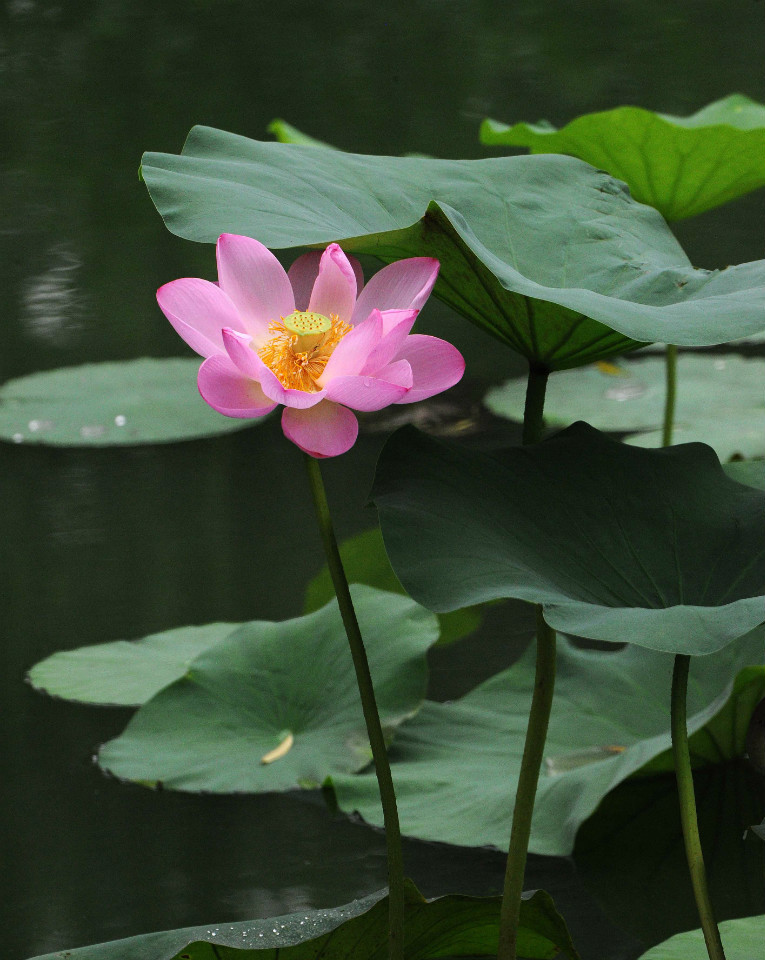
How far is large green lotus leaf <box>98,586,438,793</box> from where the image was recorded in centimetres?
101

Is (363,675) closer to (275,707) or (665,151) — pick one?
(275,707)

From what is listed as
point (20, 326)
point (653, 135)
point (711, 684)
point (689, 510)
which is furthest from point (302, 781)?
point (20, 326)

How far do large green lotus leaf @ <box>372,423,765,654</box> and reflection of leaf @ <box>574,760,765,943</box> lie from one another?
13.0 inches

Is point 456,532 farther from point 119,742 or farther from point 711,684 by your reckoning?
point 119,742

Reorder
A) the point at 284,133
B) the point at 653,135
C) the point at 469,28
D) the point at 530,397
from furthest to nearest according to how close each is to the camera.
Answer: the point at 469,28, the point at 284,133, the point at 653,135, the point at 530,397

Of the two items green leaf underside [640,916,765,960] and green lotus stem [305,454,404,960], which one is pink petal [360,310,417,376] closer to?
green lotus stem [305,454,404,960]

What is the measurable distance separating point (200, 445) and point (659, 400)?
733mm

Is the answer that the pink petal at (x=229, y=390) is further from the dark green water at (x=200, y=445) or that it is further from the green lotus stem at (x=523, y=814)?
the dark green water at (x=200, y=445)

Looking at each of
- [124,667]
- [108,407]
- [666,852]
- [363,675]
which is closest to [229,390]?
[363,675]

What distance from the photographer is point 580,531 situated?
65 cm

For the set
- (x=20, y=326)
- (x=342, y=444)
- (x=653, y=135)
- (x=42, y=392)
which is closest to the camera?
(x=342, y=444)

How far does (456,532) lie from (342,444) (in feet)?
0.30

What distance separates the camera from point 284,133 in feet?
4.83

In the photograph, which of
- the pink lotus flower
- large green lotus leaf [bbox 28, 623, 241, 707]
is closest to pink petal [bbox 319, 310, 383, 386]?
the pink lotus flower
